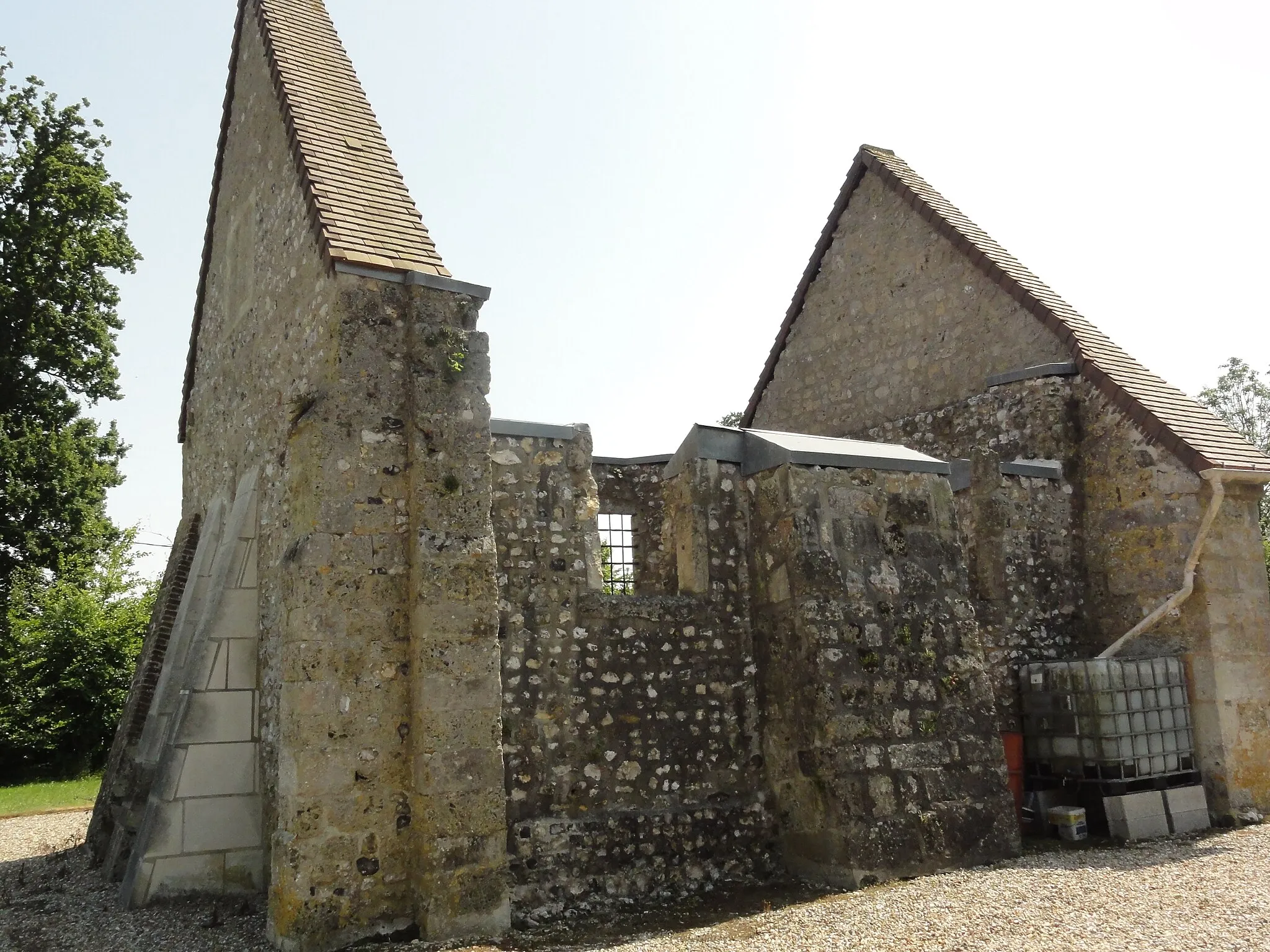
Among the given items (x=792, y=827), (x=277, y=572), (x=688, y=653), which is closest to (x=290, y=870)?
(x=277, y=572)

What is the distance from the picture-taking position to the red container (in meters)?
8.64

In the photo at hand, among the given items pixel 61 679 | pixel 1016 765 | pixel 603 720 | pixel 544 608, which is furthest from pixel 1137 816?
pixel 61 679

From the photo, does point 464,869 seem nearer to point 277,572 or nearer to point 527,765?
point 527,765

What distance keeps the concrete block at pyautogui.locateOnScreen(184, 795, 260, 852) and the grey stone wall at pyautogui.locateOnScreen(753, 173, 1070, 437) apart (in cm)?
903

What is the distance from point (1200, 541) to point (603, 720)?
6.43m

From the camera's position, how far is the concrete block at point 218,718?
687 centimetres

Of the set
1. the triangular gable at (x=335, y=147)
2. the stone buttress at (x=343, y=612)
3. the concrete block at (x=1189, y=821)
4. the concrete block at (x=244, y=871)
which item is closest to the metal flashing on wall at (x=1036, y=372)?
the concrete block at (x=1189, y=821)

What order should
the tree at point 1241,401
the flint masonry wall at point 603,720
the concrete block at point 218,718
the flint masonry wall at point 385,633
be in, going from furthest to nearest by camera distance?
the tree at point 1241,401 → the concrete block at point 218,718 → the flint masonry wall at point 603,720 → the flint masonry wall at point 385,633

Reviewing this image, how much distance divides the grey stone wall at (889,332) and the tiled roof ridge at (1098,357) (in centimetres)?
18

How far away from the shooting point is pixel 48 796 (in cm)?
1348

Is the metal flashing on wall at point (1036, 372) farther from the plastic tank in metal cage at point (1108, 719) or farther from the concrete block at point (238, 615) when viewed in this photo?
the concrete block at point (238, 615)

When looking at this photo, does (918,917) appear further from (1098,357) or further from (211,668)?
(1098,357)

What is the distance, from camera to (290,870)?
210 inches

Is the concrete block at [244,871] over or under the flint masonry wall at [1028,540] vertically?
under
